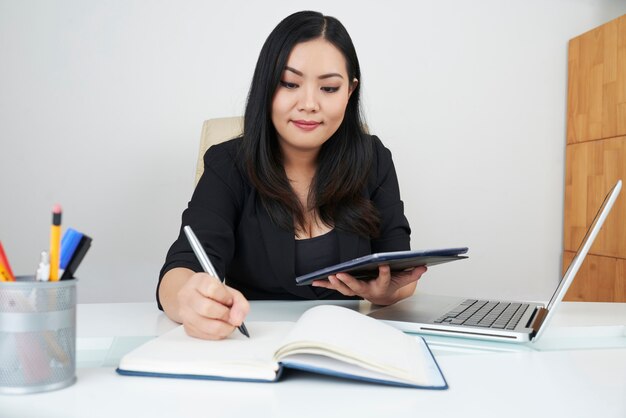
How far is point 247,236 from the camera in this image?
4.34ft

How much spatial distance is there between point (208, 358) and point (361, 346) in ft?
0.52

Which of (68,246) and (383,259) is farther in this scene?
(383,259)

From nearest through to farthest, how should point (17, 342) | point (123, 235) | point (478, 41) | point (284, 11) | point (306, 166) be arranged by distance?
point (17, 342)
point (306, 166)
point (123, 235)
point (284, 11)
point (478, 41)

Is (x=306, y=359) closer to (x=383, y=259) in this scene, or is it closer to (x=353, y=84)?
(x=383, y=259)

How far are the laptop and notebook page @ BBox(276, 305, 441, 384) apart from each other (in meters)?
0.13

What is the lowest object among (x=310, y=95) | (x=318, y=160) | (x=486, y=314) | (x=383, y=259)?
(x=486, y=314)

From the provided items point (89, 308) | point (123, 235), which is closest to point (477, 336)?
point (89, 308)

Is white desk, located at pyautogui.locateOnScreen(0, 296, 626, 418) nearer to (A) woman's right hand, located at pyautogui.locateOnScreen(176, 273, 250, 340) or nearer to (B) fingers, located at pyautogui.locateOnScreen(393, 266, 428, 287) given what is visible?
(A) woman's right hand, located at pyautogui.locateOnScreen(176, 273, 250, 340)

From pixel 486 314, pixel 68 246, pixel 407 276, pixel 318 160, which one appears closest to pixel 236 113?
pixel 318 160

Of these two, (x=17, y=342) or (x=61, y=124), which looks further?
(x=61, y=124)

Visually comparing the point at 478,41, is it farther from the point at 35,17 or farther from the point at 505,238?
the point at 35,17

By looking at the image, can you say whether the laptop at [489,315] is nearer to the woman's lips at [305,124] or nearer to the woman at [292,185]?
the woman at [292,185]

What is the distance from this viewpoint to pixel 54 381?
1.79 ft

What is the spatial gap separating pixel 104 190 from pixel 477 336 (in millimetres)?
1846
